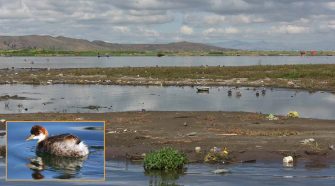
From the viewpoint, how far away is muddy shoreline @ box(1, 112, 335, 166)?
65.7 ft

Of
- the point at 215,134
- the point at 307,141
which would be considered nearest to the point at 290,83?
the point at 215,134

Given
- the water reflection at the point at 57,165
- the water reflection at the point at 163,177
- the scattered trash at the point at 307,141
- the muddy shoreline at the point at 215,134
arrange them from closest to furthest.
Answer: the water reflection at the point at 57,165
the water reflection at the point at 163,177
the muddy shoreline at the point at 215,134
the scattered trash at the point at 307,141

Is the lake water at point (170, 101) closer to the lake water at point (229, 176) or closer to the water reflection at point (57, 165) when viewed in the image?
the lake water at point (229, 176)

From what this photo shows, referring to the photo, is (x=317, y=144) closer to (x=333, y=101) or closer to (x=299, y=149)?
(x=299, y=149)

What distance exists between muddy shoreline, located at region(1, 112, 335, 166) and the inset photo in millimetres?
6707

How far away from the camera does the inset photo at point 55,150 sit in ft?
35.1

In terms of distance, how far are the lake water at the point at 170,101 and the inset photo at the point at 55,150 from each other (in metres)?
25.0

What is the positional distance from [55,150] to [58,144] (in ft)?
1.38

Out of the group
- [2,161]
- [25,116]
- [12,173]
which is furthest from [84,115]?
[12,173]

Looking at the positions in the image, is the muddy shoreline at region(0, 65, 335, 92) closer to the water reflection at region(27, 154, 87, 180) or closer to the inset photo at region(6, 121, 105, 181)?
the water reflection at region(27, 154, 87, 180)

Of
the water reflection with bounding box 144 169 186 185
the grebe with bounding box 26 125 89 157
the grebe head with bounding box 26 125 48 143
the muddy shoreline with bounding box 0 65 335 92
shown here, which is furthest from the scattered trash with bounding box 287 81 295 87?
the grebe head with bounding box 26 125 48 143

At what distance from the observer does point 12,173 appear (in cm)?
1248

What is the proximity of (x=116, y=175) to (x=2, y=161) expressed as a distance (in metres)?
4.48

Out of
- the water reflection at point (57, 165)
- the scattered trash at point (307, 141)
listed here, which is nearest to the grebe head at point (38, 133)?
the water reflection at point (57, 165)
